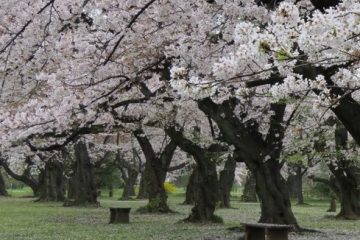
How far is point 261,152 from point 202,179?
518 cm

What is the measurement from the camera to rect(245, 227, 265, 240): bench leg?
11430 mm

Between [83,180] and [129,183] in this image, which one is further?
[129,183]

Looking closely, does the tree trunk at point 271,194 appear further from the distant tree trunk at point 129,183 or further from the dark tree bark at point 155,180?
the distant tree trunk at point 129,183

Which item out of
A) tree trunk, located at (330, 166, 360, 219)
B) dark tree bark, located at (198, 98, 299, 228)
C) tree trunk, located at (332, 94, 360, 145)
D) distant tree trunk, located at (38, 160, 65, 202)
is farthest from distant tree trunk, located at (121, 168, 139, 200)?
tree trunk, located at (332, 94, 360, 145)

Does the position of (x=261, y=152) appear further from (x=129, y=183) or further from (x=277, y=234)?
(x=129, y=183)

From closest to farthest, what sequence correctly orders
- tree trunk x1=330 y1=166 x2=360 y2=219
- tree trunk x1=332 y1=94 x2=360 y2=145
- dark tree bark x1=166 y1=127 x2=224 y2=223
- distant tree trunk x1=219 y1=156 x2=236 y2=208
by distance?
tree trunk x1=332 y1=94 x2=360 y2=145, dark tree bark x1=166 y1=127 x2=224 y2=223, tree trunk x1=330 y1=166 x2=360 y2=219, distant tree trunk x1=219 y1=156 x2=236 y2=208

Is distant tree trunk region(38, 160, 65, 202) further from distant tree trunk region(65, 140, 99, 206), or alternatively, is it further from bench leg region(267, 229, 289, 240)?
bench leg region(267, 229, 289, 240)

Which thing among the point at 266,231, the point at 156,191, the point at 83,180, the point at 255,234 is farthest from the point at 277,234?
the point at 83,180

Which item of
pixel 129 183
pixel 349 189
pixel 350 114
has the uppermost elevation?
pixel 129 183

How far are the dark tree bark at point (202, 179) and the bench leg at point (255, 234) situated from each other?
253 inches

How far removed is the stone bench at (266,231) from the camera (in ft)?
35.3

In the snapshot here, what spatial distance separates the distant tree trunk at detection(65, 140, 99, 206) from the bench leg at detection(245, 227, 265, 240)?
65.5ft

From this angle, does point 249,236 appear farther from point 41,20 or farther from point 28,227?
point 28,227

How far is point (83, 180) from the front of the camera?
1198 inches
